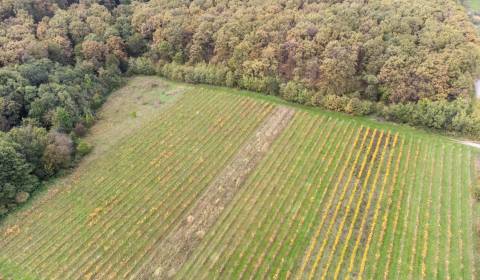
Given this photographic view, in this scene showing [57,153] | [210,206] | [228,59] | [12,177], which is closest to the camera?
[210,206]

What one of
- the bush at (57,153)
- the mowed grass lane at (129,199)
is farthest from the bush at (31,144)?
the mowed grass lane at (129,199)

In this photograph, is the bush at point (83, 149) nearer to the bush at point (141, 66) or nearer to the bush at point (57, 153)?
the bush at point (57, 153)

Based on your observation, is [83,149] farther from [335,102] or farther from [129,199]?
[335,102]

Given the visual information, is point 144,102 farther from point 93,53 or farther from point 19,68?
point 19,68

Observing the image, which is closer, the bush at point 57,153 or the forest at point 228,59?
the bush at point 57,153

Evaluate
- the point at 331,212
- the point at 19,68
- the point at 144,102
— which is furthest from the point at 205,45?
the point at 331,212

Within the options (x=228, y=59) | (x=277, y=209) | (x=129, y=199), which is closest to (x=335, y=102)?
(x=228, y=59)

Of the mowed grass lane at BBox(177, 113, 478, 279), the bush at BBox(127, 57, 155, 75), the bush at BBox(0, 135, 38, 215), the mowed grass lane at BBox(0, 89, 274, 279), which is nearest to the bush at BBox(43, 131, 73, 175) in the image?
the bush at BBox(0, 135, 38, 215)
